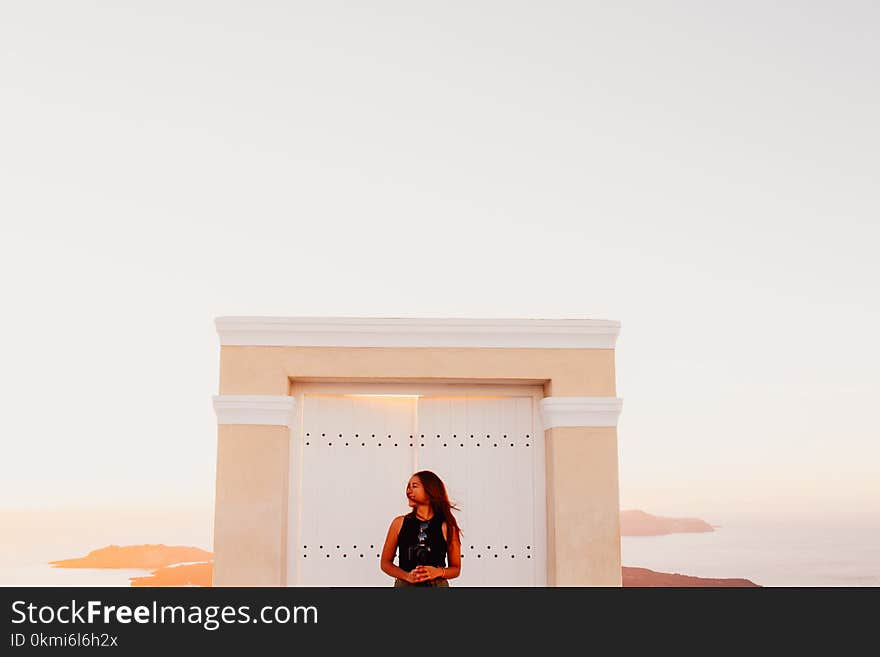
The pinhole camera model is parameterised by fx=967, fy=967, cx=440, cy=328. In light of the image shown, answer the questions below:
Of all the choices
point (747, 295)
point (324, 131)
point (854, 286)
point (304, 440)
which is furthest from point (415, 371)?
point (854, 286)

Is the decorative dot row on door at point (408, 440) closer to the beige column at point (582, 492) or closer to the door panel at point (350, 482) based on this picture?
the door panel at point (350, 482)

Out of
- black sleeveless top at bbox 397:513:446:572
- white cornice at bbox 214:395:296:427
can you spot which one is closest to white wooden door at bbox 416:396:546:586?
white cornice at bbox 214:395:296:427

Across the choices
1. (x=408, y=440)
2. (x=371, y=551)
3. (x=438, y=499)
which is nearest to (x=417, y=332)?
(x=408, y=440)

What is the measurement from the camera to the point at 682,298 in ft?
51.9

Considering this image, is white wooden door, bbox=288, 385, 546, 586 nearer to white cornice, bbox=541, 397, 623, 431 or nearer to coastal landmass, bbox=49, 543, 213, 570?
white cornice, bbox=541, 397, 623, 431

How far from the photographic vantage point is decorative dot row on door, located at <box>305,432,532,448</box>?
8.63m

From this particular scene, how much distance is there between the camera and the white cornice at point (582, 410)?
8.41 meters

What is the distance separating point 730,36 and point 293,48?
6645 millimetres

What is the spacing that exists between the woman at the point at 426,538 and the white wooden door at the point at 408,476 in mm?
1305

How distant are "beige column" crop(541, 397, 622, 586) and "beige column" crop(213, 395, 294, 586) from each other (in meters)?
2.31

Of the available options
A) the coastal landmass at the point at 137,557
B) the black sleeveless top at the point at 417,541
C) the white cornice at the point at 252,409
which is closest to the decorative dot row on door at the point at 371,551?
the white cornice at the point at 252,409

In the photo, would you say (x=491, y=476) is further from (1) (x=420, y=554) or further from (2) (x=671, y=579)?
(2) (x=671, y=579)

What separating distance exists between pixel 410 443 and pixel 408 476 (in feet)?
0.96
